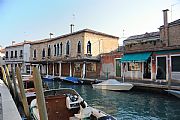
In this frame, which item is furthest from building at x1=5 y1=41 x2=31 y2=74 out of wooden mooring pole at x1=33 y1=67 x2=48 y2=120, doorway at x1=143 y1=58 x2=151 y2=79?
wooden mooring pole at x1=33 y1=67 x2=48 y2=120

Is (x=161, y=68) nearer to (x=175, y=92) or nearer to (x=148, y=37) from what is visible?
(x=175, y=92)

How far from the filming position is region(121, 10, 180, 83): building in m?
16.8

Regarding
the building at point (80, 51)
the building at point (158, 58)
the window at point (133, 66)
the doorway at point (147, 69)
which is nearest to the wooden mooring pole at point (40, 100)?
the building at point (158, 58)

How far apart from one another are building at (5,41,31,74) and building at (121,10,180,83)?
75.7 ft

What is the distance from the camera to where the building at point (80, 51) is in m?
26.5

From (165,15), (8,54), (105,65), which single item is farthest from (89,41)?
(8,54)

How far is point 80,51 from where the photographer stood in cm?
2738

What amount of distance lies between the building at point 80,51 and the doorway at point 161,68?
29.6 feet

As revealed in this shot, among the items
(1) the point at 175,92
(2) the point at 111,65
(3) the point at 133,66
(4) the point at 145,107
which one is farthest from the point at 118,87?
(2) the point at 111,65

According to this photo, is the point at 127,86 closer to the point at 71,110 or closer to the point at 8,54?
the point at 71,110

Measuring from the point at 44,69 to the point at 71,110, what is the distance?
3102cm

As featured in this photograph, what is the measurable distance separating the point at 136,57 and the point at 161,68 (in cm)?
257

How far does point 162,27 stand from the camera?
20562 mm

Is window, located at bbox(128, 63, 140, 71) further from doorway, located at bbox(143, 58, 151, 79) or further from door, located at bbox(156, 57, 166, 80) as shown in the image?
door, located at bbox(156, 57, 166, 80)
